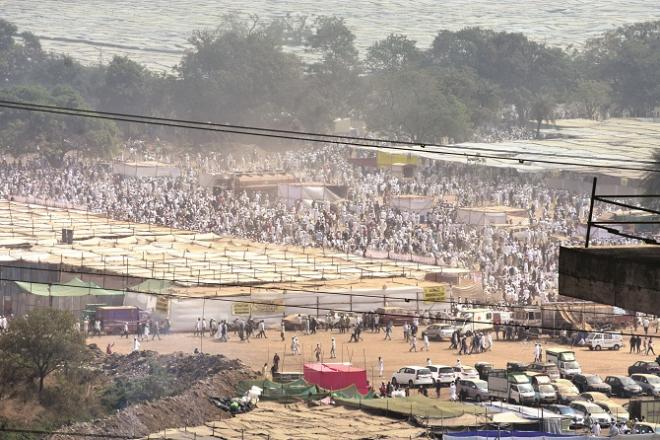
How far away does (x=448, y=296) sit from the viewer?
39000mm

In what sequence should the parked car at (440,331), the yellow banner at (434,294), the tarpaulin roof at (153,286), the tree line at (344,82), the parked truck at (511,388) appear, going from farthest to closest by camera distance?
the tree line at (344,82) → the yellow banner at (434,294) → the tarpaulin roof at (153,286) → the parked car at (440,331) → the parked truck at (511,388)

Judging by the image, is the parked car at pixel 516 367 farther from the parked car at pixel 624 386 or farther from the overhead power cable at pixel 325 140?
the overhead power cable at pixel 325 140

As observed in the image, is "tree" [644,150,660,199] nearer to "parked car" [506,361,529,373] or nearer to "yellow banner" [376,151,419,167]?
"yellow banner" [376,151,419,167]

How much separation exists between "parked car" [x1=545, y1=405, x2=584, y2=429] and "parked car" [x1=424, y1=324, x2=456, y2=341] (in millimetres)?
7820

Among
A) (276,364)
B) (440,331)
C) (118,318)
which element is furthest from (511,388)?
(118,318)

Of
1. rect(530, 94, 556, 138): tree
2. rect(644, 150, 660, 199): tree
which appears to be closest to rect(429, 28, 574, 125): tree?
rect(530, 94, 556, 138): tree

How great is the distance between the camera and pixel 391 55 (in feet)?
294

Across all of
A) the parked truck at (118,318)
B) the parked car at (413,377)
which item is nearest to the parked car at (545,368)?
the parked car at (413,377)

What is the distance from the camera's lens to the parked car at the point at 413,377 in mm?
30328

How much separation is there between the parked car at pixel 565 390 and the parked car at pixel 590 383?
1.71 feet

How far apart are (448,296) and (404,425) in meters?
13.1

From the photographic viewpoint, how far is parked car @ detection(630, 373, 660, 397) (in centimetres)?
3025

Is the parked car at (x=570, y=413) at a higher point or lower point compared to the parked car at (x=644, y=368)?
lower

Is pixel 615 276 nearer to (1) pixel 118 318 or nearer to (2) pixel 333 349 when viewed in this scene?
(2) pixel 333 349
